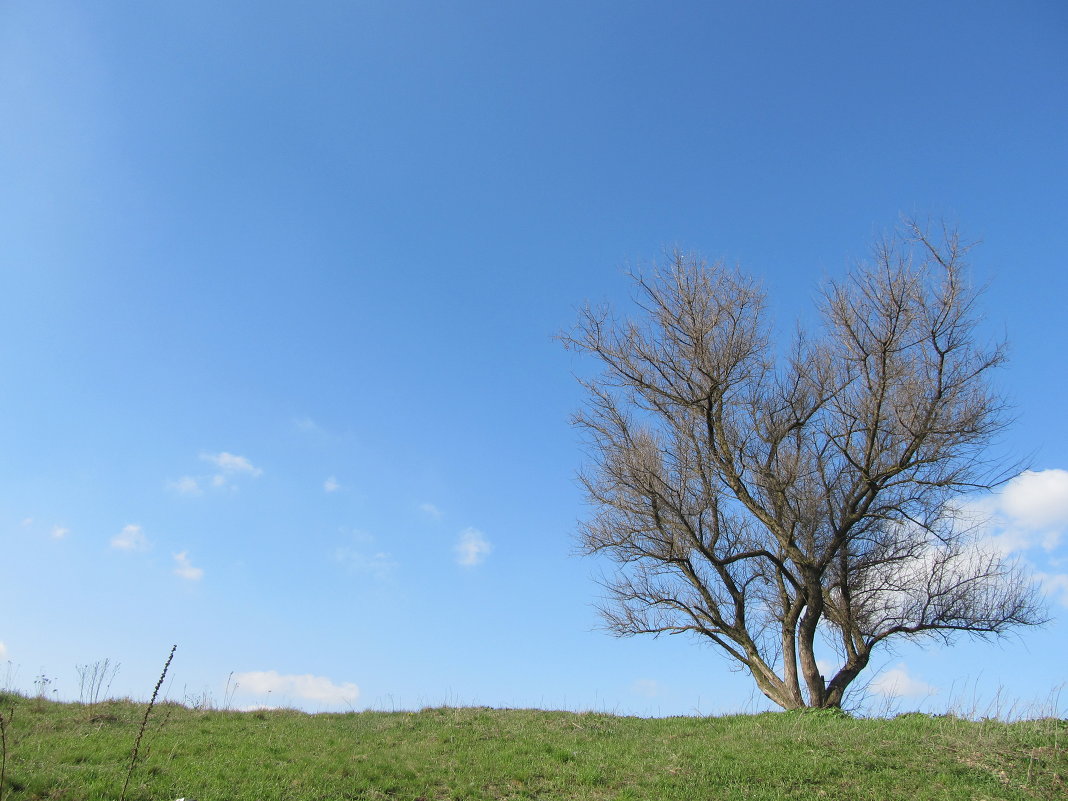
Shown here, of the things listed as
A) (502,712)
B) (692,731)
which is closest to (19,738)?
(502,712)

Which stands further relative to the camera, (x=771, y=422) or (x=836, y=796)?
(x=771, y=422)

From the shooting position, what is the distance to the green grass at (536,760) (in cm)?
787

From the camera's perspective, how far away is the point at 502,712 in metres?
14.5

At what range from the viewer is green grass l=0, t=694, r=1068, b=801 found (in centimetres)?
787

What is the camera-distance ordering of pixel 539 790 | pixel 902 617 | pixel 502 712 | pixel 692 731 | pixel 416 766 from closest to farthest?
1. pixel 539 790
2. pixel 416 766
3. pixel 692 731
4. pixel 502 712
5. pixel 902 617

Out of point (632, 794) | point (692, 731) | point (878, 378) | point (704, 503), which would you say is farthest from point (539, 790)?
point (878, 378)

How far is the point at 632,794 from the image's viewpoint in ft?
26.3

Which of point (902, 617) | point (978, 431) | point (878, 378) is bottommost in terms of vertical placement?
point (902, 617)

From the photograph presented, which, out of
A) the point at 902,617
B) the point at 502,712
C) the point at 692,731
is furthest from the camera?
the point at 902,617

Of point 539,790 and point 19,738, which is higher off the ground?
point 19,738

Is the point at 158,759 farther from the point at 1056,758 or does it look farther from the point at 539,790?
the point at 1056,758

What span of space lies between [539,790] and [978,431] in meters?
12.2

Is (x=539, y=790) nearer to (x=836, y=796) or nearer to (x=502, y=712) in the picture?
(x=836, y=796)

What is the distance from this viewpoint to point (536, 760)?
960cm
